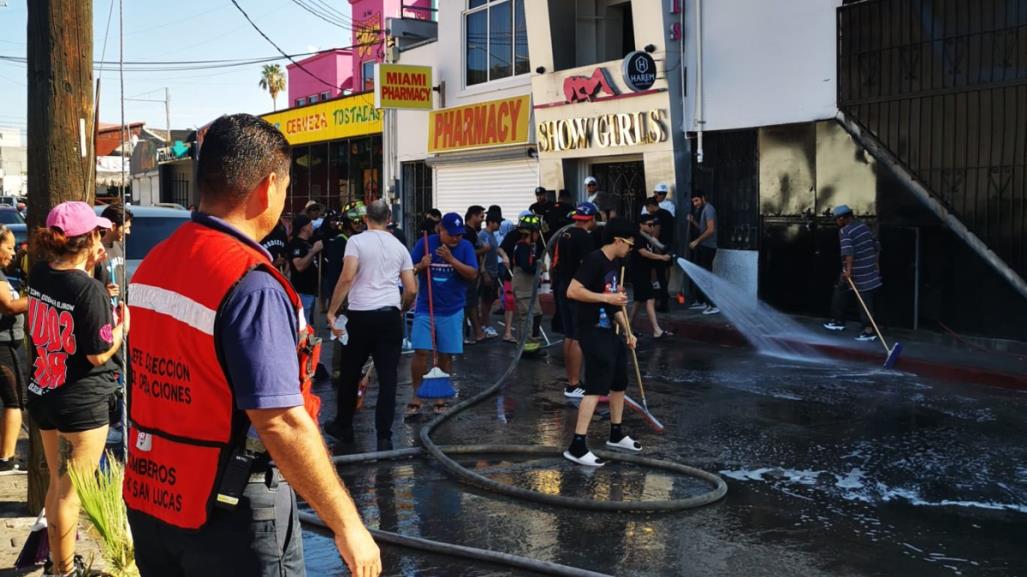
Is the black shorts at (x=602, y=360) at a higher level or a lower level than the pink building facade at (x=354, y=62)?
lower

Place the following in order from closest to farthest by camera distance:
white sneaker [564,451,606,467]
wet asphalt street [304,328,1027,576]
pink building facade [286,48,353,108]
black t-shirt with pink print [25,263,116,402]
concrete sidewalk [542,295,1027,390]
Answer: black t-shirt with pink print [25,263,116,402] → wet asphalt street [304,328,1027,576] → white sneaker [564,451,606,467] → concrete sidewalk [542,295,1027,390] → pink building facade [286,48,353,108]

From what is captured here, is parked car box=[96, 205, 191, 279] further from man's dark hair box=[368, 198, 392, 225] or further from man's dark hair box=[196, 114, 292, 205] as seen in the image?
man's dark hair box=[196, 114, 292, 205]

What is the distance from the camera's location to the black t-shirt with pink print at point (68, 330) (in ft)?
14.6

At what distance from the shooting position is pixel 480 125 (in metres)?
23.3

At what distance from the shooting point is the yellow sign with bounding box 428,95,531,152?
72.0 ft

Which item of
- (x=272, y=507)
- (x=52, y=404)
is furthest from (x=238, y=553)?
(x=52, y=404)

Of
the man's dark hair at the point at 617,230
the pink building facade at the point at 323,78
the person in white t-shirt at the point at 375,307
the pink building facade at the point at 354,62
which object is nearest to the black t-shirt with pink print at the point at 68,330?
the person in white t-shirt at the point at 375,307

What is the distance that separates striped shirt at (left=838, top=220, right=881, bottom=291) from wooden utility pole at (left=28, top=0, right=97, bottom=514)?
1008 cm

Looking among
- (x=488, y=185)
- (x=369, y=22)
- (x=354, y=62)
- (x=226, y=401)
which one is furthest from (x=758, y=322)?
(x=354, y=62)

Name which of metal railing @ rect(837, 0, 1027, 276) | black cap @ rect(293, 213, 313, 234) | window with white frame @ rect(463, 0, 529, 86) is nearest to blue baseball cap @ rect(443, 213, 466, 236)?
black cap @ rect(293, 213, 313, 234)

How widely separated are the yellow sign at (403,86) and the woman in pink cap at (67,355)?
19.7 metres

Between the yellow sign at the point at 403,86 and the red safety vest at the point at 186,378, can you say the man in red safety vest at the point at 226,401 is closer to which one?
the red safety vest at the point at 186,378

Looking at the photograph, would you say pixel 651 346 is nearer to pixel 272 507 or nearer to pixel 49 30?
pixel 49 30

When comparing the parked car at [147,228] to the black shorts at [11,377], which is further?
the parked car at [147,228]
